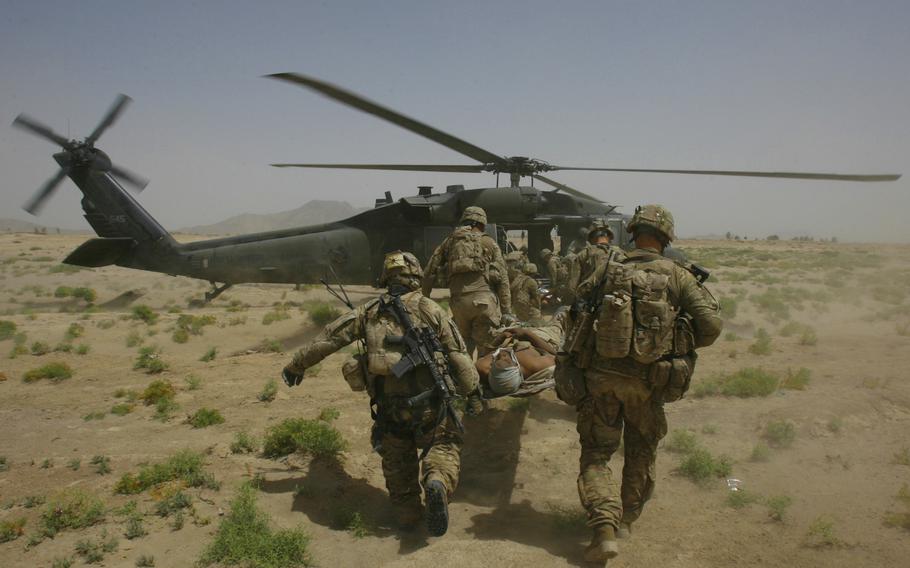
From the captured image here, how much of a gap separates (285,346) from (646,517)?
7.50 meters

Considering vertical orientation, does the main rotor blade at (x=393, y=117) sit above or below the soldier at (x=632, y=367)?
above

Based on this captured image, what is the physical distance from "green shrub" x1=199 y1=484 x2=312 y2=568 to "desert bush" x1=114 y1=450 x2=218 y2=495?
2.83ft

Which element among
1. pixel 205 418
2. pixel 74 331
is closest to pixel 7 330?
pixel 74 331

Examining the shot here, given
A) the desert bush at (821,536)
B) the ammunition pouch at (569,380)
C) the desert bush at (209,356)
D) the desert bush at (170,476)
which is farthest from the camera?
the desert bush at (209,356)

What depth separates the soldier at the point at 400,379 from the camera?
381 centimetres

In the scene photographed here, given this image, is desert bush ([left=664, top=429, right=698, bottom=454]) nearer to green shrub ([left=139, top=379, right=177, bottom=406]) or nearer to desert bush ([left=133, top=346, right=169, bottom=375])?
green shrub ([left=139, top=379, right=177, bottom=406])

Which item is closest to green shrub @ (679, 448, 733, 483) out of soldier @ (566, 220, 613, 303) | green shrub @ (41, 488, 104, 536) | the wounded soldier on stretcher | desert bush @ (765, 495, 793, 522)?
desert bush @ (765, 495, 793, 522)

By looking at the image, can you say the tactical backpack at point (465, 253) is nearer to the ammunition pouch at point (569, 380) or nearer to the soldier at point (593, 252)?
the soldier at point (593, 252)

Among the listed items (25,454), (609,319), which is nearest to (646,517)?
(609,319)

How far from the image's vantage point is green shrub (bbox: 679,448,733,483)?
4.40 metres

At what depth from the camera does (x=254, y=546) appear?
3.36m

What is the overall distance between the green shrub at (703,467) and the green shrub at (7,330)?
11152 millimetres

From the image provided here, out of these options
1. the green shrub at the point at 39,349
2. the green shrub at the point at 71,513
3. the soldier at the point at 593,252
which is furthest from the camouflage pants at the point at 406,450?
the green shrub at the point at 39,349

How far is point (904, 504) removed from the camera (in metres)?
3.84
